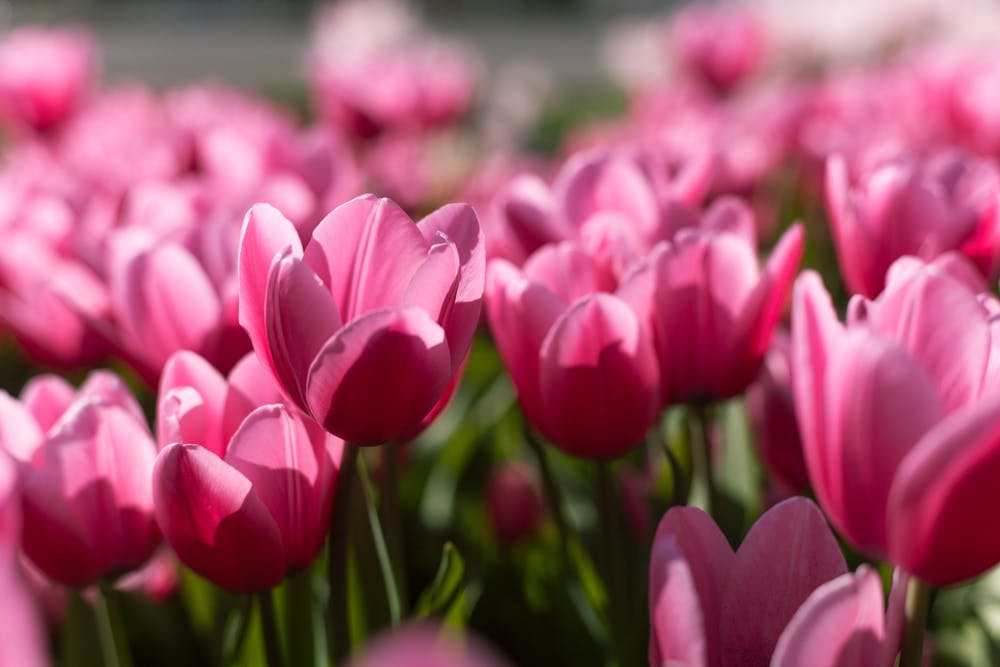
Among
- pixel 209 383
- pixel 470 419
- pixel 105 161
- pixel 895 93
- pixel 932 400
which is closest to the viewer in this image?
pixel 932 400

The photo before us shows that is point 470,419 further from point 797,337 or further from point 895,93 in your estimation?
point 895,93

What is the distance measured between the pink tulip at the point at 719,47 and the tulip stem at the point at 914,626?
9.64 ft

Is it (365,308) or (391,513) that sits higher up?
(365,308)

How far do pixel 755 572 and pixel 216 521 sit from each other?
0.26 meters

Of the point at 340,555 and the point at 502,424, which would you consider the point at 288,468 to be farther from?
the point at 502,424

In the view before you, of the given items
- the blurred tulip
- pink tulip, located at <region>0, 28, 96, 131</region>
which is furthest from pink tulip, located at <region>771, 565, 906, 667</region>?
pink tulip, located at <region>0, 28, 96, 131</region>

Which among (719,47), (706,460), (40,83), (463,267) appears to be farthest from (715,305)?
(719,47)

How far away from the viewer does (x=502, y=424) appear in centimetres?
147

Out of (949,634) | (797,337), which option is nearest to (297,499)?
(797,337)

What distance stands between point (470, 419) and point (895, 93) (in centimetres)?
150

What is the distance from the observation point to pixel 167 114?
2.51 m

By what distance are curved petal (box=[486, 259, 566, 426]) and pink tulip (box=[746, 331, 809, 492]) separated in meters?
0.21

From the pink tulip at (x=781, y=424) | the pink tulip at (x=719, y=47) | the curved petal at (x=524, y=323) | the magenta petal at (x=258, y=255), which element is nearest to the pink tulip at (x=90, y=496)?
the magenta petal at (x=258, y=255)

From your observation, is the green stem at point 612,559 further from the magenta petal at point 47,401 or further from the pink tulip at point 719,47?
the pink tulip at point 719,47
